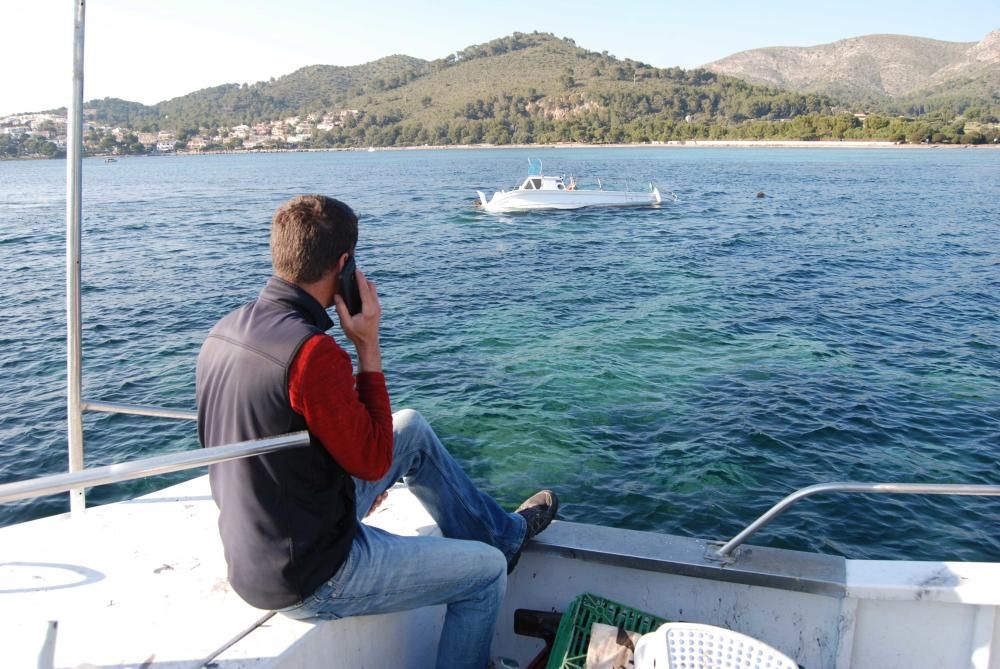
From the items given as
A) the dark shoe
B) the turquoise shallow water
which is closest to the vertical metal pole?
the dark shoe

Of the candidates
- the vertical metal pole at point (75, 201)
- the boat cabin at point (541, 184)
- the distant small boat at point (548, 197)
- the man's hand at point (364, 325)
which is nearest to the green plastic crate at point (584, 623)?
the man's hand at point (364, 325)

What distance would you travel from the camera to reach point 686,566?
3385mm

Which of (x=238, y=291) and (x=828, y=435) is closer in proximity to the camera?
(x=828, y=435)

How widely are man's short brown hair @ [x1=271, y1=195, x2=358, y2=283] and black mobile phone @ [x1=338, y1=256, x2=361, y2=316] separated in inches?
2.7

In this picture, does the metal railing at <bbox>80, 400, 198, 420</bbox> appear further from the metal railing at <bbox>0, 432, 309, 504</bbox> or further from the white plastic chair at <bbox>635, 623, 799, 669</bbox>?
the white plastic chair at <bbox>635, 623, 799, 669</bbox>

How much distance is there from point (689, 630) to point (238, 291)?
20.6 m

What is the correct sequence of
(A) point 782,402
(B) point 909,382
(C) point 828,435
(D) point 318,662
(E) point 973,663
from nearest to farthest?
(D) point 318,662
(E) point 973,663
(C) point 828,435
(A) point 782,402
(B) point 909,382

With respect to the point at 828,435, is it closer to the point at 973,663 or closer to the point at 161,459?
the point at 973,663

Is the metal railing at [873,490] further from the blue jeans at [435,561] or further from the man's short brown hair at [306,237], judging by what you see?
the man's short brown hair at [306,237]

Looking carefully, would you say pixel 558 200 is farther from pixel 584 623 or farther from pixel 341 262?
pixel 341 262

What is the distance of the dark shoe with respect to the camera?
355 centimetres

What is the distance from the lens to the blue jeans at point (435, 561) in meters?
2.75

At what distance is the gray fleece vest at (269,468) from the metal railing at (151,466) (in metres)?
0.11

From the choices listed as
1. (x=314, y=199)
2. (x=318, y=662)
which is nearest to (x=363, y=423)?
(x=314, y=199)
